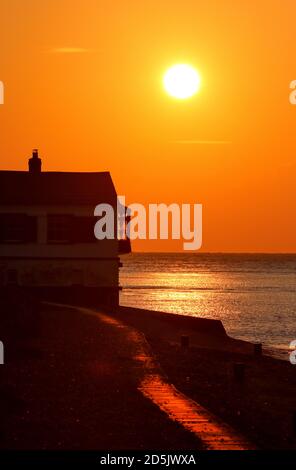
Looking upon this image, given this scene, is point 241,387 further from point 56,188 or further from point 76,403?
point 56,188

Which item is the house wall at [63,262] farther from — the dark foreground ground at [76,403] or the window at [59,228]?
the dark foreground ground at [76,403]

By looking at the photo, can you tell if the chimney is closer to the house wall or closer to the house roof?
the house roof

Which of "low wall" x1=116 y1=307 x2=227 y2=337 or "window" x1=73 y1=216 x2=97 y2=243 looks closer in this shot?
"window" x1=73 y1=216 x2=97 y2=243

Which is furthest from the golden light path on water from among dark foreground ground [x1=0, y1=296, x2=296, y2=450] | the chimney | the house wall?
the chimney

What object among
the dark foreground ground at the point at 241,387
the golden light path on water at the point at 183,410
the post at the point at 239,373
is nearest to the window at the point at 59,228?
the dark foreground ground at the point at 241,387

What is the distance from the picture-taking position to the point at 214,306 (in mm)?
90125

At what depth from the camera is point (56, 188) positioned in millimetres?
46875

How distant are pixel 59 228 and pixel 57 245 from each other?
0.94 m

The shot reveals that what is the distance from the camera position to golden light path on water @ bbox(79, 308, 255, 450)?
12586 mm

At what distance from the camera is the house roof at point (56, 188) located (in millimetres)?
45469

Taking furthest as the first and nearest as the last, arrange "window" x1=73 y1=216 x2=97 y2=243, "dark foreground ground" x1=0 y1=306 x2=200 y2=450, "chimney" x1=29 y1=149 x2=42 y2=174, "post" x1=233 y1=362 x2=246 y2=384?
"chimney" x1=29 y1=149 x2=42 y2=174
"window" x1=73 y1=216 x2=97 y2=243
"post" x1=233 y1=362 x2=246 y2=384
"dark foreground ground" x1=0 y1=306 x2=200 y2=450

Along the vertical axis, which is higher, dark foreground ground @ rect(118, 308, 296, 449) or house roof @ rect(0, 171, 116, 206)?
house roof @ rect(0, 171, 116, 206)

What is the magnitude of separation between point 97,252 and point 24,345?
74.4 ft
